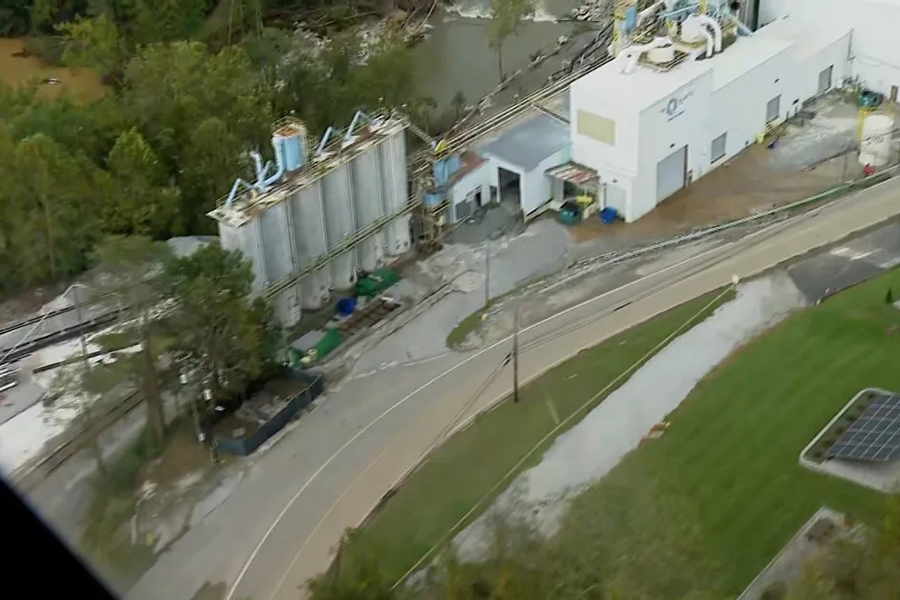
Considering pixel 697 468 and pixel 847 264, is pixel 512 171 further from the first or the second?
pixel 697 468

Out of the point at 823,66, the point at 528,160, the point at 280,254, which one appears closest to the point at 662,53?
the point at 528,160

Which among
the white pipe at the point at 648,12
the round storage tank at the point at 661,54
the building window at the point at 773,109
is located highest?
the white pipe at the point at 648,12

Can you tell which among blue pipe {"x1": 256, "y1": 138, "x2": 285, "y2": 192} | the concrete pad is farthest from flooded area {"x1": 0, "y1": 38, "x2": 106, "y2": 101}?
the concrete pad

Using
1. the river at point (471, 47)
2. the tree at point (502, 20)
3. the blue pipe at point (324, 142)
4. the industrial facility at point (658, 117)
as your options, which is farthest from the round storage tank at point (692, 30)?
the blue pipe at point (324, 142)

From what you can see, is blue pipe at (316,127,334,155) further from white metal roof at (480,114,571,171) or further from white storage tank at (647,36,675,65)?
white storage tank at (647,36,675,65)

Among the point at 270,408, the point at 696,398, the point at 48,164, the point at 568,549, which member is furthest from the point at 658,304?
the point at 48,164

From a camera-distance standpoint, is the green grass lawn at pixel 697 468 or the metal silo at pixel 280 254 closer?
the green grass lawn at pixel 697 468

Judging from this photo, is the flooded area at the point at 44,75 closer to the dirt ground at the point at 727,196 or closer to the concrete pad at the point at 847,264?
the dirt ground at the point at 727,196

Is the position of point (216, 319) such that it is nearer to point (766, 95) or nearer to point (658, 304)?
point (658, 304)
